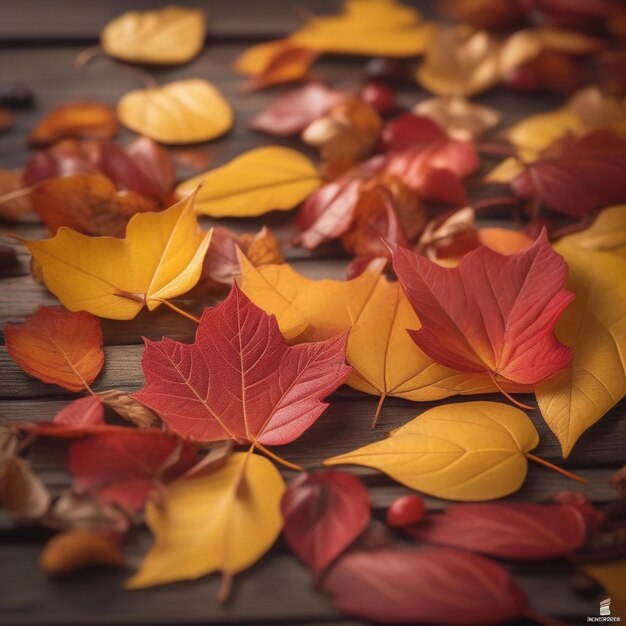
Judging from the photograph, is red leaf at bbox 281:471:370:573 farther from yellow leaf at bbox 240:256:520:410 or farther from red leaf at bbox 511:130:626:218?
red leaf at bbox 511:130:626:218

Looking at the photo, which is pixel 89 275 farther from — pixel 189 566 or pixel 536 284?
pixel 536 284

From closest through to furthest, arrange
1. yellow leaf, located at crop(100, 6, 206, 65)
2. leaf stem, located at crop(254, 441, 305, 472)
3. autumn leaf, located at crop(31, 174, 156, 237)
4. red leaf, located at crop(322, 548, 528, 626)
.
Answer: red leaf, located at crop(322, 548, 528, 626) → leaf stem, located at crop(254, 441, 305, 472) → autumn leaf, located at crop(31, 174, 156, 237) → yellow leaf, located at crop(100, 6, 206, 65)

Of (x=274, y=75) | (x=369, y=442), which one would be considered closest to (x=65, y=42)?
(x=274, y=75)

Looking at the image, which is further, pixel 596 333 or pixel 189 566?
pixel 596 333

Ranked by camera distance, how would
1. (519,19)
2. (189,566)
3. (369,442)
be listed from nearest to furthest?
1. (189,566)
2. (369,442)
3. (519,19)

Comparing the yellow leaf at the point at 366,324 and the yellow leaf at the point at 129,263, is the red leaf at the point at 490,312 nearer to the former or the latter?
the yellow leaf at the point at 366,324

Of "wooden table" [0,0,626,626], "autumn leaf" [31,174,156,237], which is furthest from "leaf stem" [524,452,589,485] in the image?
"autumn leaf" [31,174,156,237]
